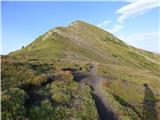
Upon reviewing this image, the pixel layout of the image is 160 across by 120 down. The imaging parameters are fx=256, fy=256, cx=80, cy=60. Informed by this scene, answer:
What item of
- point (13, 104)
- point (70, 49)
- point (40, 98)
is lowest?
point (40, 98)

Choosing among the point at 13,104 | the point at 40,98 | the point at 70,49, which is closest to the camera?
the point at 13,104

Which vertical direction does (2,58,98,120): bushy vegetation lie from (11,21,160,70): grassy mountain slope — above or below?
below

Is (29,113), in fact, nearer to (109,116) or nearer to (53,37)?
(109,116)

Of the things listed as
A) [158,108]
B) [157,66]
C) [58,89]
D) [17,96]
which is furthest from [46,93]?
[157,66]

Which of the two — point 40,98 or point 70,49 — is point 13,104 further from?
point 70,49

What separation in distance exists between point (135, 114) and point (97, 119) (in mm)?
7823

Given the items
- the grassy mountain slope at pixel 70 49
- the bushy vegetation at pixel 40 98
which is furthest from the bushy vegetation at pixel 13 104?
the grassy mountain slope at pixel 70 49

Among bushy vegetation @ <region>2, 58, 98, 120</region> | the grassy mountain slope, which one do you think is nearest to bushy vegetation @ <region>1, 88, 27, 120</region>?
bushy vegetation @ <region>2, 58, 98, 120</region>

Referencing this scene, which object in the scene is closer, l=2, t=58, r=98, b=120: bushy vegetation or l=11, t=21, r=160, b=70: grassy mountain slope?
l=2, t=58, r=98, b=120: bushy vegetation

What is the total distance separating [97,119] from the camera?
25406mm

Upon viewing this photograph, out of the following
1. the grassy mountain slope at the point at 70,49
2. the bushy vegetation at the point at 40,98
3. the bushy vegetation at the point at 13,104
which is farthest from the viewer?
the grassy mountain slope at the point at 70,49

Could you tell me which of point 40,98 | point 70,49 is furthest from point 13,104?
point 70,49

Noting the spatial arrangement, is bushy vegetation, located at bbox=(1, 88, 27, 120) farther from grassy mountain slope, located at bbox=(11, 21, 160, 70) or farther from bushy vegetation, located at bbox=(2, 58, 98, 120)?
grassy mountain slope, located at bbox=(11, 21, 160, 70)

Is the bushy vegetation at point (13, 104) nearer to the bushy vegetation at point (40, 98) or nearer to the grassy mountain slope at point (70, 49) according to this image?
the bushy vegetation at point (40, 98)
